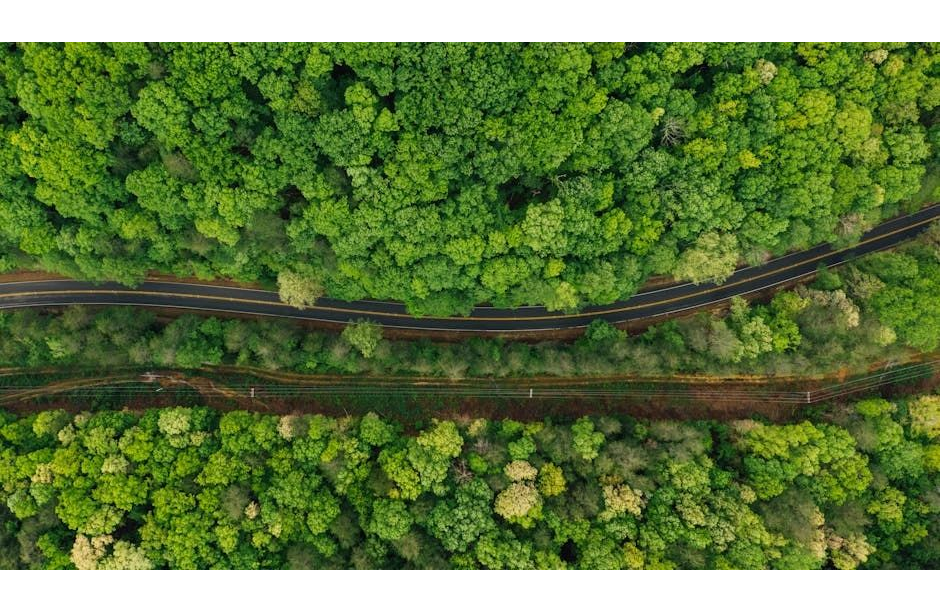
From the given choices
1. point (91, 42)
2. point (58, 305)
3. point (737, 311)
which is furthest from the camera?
point (58, 305)

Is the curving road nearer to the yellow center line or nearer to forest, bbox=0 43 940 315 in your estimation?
the yellow center line

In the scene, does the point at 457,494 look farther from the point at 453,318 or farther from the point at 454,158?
the point at 454,158

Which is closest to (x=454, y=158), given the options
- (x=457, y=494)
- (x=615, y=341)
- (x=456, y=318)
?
(x=456, y=318)

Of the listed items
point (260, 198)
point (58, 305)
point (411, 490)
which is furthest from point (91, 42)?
point (411, 490)

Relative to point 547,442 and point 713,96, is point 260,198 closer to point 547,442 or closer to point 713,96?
point 547,442

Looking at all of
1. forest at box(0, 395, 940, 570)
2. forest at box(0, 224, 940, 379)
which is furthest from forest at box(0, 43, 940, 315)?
forest at box(0, 395, 940, 570)

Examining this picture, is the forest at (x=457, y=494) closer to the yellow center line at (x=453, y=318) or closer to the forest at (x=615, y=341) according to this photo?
the forest at (x=615, y=341)
